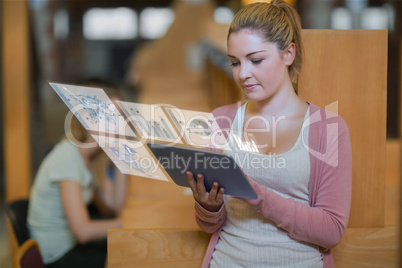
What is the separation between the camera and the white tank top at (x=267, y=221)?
3.37ft

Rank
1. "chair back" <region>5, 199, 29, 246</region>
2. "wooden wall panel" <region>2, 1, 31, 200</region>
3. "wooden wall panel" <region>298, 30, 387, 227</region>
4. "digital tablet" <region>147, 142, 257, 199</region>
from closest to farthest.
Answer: "digital tablet" <region>147, 142, 257, 199</region> < "wooden wall panel" <region>298, 30, 387, 227</region> < "chair back" <region>5, 199, 29, 246</region> < "wooden wall panel" <region>2, 1, 31, 200</region>

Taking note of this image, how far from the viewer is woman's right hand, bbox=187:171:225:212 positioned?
966mm

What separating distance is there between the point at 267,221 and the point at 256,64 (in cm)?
33

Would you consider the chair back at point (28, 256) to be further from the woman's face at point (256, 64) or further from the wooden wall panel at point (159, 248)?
the woman's face at point (256, 64)

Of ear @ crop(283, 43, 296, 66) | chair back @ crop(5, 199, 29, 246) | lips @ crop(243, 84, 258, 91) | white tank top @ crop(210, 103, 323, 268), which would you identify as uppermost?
ear @ crop(283, 43, 296, 66)

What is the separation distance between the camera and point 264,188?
98 centimetres

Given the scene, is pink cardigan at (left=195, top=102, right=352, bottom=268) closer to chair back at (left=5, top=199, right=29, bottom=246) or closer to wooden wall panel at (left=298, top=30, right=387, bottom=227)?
wooden wall panel at (left=298, top=30, right=387, bottom=227)

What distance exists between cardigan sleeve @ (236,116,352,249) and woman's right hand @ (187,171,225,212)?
0.06m

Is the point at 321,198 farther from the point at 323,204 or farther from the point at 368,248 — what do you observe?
the point at 368,248

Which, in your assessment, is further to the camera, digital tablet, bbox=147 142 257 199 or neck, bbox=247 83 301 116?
neck, bbox=247 83 301 116

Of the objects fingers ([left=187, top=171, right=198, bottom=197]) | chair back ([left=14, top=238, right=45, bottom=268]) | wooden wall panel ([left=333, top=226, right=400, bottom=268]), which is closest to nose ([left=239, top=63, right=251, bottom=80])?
fingers ([left=187, top=171, right=198, bottom=197])

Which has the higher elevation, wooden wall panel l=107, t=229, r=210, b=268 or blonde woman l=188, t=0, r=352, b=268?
blonde woman l=188, t=0, r=352, b=268

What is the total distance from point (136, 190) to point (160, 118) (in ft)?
3.41

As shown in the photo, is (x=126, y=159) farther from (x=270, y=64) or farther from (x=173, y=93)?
(x=173, y=93)
